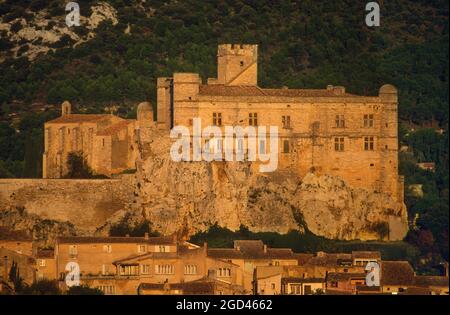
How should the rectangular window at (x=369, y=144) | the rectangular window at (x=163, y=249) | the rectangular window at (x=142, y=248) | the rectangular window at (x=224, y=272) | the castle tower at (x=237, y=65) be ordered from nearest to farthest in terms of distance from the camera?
the rectangular window at (x=224, y=272) → the rectangular window at (x=163, y=249) → the rectangular window at (x=142, y=248) → the rectangular window at (x=369, y=144) → the castle tower at (x=237, y=65)

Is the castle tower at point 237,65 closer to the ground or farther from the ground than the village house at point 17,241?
farther from the ground

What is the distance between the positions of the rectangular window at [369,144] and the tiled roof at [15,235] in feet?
39.2

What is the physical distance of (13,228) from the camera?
89.5 metres

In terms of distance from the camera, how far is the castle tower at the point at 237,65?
308 ft

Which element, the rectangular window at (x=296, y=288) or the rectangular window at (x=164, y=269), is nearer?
the rectangular window at (x=296, y=288)

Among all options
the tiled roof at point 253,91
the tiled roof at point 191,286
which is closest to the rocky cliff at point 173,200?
the tiled roof at point 253,91

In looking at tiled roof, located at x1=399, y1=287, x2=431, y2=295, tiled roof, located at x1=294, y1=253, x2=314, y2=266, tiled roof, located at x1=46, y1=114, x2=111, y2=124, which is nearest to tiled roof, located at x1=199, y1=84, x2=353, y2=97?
tiled roof, located at x1=46, y1=114, x2=111, y2=124

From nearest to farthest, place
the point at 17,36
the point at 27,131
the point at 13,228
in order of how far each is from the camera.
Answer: the point at 13,228 → the point at 27,131 → the point at 17,36

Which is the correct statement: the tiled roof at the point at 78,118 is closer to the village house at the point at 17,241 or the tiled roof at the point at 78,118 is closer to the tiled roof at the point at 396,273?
the village house at the point at 17,241

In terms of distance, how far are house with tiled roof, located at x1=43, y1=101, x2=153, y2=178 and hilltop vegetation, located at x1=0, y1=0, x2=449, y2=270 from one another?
13.6ft

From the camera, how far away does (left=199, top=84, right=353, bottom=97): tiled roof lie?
301 feet
